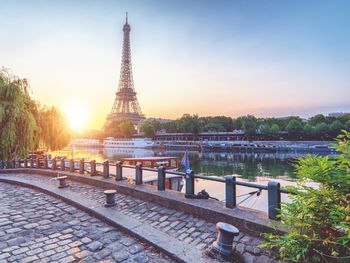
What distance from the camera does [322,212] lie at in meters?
3.16

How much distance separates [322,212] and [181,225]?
121 inches

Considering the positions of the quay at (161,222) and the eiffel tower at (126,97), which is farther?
the eiffel tower at (126,97)

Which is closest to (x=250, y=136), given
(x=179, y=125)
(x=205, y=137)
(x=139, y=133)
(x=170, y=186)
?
(x=205, y=137)

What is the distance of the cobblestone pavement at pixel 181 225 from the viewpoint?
4.17 meters

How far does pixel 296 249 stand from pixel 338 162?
4.28 feet

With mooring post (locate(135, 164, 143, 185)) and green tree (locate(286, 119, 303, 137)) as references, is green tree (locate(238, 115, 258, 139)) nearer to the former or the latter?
green tree (locate(286, 119, 303, 137))

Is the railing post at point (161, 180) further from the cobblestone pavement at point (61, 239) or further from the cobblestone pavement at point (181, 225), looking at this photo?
the cobblestone pavement at point (61, 239)

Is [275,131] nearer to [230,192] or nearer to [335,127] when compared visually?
[335,127]

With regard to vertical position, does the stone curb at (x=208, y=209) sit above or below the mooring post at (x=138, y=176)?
below

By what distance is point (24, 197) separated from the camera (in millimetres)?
8438

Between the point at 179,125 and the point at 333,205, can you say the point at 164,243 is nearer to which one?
the point at 333,205

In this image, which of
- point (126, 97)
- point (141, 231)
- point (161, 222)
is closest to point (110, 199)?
point (161, 222)

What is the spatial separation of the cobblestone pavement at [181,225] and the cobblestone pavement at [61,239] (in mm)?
730

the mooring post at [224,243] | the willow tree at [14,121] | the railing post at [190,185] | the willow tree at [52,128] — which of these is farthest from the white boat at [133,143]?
the mooring post at [224,243]
